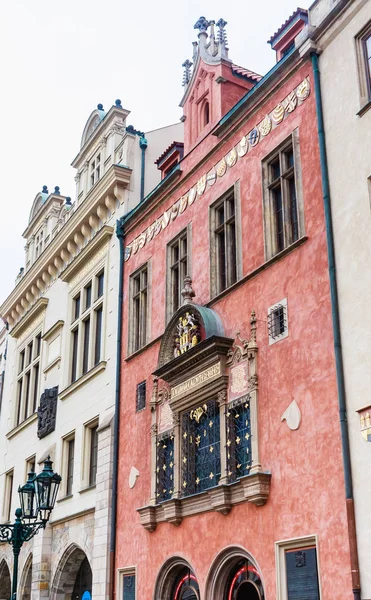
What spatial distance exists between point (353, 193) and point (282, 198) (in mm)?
2256

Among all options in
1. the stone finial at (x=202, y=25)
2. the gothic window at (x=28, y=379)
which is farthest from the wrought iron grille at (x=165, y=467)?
the gothic window at (x=28, y=379)

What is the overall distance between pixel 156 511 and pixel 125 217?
26.8 ft

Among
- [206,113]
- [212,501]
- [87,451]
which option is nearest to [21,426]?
[87,451]

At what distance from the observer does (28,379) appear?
28.6 meters

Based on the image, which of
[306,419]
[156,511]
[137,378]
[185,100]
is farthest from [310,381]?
[185,100]

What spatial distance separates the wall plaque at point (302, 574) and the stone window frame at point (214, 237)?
536 cm

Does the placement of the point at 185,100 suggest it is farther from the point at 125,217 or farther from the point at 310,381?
the point at 310,381

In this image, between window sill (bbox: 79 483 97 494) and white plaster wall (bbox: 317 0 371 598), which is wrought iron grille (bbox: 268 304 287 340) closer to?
Result: white plaster wall (bbox: 317 0 371 598)

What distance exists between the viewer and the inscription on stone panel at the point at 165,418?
17.0 m

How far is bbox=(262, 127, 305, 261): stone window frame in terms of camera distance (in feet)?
46.0

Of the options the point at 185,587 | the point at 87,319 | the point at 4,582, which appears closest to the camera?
the point at 185,587

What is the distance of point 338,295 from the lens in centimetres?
1252

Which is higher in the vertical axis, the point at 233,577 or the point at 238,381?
the point at 238,381

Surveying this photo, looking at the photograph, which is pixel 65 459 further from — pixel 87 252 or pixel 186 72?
pixel 186 72
